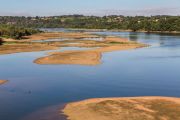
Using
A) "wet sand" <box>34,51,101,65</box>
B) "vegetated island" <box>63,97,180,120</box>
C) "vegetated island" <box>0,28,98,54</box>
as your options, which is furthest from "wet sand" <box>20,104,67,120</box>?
"vegetated island" <box>0,28,98,54</box>

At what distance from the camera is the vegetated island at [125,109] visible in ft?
88.7

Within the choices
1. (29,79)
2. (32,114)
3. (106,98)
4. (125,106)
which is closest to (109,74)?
(29,79)

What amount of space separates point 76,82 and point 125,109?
547 inches

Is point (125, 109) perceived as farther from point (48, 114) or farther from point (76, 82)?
point (76, 82)

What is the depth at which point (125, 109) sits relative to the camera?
29.2 m

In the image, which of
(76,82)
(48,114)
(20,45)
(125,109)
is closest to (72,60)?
(76,82)

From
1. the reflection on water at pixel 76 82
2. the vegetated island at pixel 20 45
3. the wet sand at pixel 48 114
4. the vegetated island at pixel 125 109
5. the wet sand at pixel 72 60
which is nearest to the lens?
the vegetated island at pixel 125 109

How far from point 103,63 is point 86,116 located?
31.4 m

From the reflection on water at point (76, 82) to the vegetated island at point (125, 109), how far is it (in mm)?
2709

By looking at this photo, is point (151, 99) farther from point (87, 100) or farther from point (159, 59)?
point (159, 59)

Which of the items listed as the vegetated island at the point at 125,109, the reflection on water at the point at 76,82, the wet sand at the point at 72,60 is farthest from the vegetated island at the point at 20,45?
the vegetated island at the point at 125,109

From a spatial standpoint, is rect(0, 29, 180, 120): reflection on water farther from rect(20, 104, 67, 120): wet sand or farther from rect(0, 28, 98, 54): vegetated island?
rect(0, 28, 98, 54): vegetated island

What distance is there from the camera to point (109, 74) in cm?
4747

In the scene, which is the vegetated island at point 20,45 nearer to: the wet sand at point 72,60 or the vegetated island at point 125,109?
the wet sand at point 72,60
